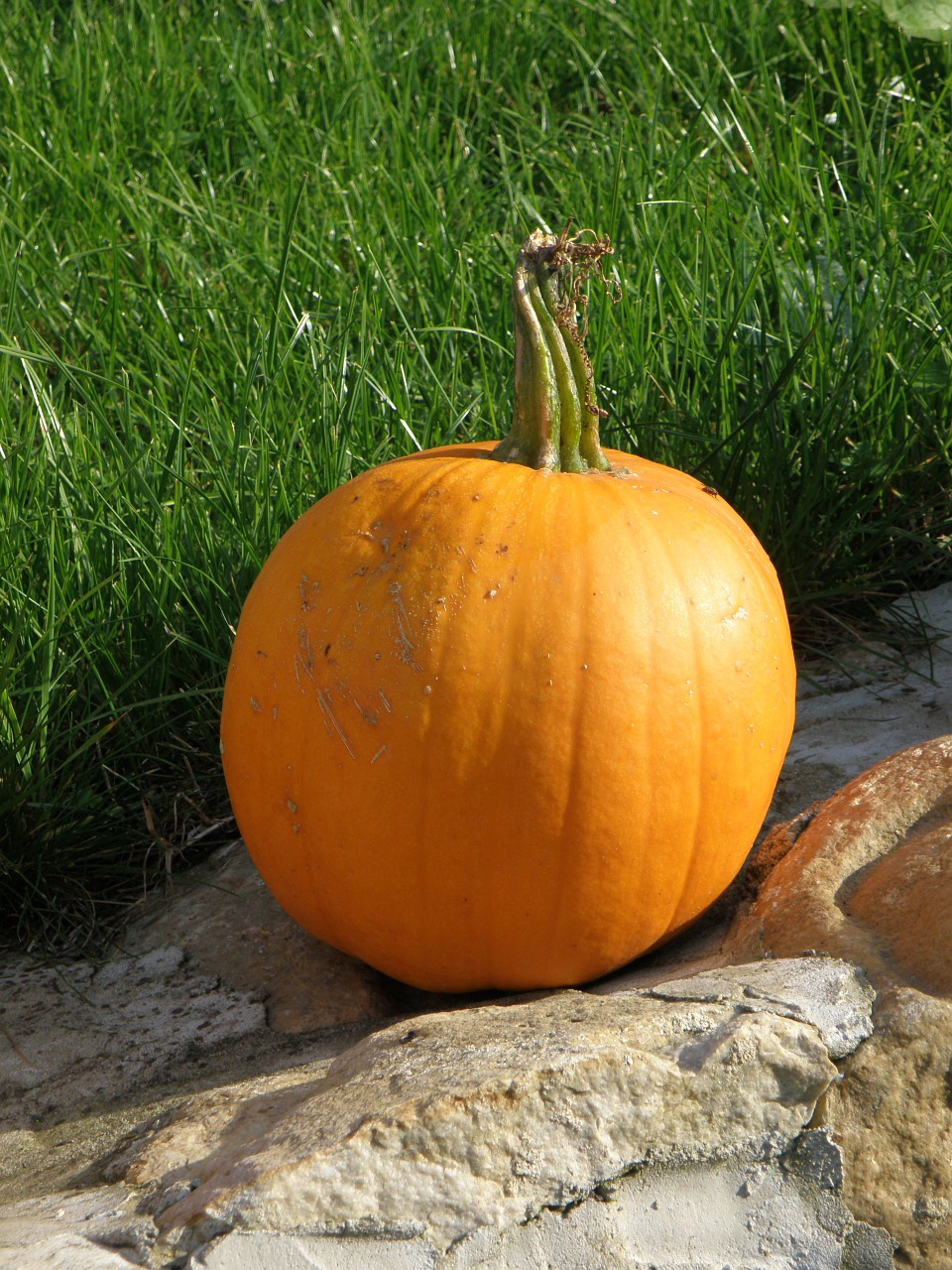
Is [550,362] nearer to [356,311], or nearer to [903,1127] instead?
[903,1127]

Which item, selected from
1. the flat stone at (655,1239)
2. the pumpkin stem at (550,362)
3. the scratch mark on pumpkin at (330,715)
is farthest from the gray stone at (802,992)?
the pumpkin stem at (550,362)

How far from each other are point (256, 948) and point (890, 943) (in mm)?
993

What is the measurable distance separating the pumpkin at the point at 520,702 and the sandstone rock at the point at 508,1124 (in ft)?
0.91

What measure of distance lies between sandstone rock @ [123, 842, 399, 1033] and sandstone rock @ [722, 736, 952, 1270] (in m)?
0.57

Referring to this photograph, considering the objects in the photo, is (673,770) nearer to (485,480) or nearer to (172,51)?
(485,480)

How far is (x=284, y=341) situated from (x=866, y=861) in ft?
6.24

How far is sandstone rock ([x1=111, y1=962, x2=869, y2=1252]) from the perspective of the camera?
1.24m

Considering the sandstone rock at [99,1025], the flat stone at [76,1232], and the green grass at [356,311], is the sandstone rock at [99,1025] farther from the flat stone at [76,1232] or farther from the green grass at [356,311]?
the flat stone at [76,1232]

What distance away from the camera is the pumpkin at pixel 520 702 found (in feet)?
5.42

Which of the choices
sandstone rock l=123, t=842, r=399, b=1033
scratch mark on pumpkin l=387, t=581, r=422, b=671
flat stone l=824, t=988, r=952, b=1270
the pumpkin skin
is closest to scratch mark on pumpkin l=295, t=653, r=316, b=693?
the pumpkin skin

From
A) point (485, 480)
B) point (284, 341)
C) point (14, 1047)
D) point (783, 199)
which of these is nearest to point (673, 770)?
point (485, 480)

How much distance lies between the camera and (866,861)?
1.72 meters

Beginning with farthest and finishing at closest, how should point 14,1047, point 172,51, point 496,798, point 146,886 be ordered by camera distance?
point 172,51
point 146,886
point 14,1047
point 496,798

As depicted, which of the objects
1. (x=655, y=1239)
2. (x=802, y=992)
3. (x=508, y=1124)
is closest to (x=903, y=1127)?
(x=802, y=992)
